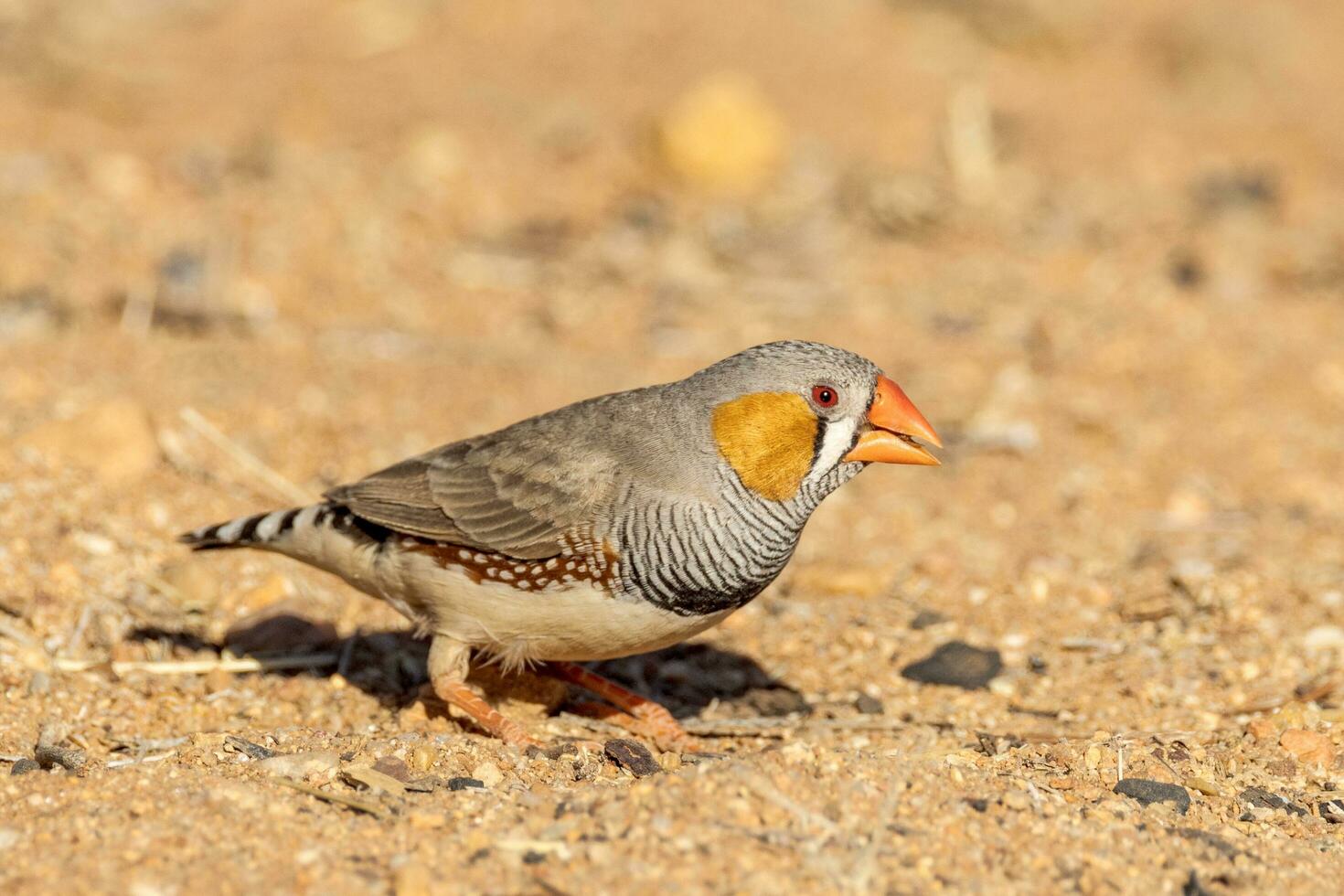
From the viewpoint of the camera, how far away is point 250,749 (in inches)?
174

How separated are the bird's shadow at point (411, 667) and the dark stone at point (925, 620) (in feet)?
2.30

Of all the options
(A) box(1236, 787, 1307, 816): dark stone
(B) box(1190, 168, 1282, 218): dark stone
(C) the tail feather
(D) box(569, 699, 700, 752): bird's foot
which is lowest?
(D) box(569, 699, 700, 752): bird's foot

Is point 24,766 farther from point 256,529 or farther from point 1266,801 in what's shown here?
point 1266,801

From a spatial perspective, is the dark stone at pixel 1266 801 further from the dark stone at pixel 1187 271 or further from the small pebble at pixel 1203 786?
the dark stone at pixel 1187 271

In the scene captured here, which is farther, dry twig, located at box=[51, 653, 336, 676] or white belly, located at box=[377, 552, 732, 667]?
dry twig, located at box=[51, 653, 336, 676]

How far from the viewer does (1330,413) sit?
27.0ft

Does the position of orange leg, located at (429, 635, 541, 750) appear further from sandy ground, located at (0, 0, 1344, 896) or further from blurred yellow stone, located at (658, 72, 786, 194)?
blurred yellow stone, located at (658, 72, 786, 194)

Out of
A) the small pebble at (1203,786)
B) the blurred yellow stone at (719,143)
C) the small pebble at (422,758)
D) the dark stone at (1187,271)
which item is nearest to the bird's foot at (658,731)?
the small pebble at (422,758)

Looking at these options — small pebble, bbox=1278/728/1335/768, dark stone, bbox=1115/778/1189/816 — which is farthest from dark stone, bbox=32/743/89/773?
small pebble, bbox=1278/728/1335/768

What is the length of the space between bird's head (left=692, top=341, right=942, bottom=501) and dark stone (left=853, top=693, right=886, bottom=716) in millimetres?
1043

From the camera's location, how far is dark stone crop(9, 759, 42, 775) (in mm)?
4281

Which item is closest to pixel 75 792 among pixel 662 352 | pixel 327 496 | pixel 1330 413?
pixel 327 496

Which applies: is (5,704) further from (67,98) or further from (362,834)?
(67,98)

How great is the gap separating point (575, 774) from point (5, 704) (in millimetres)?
1994
